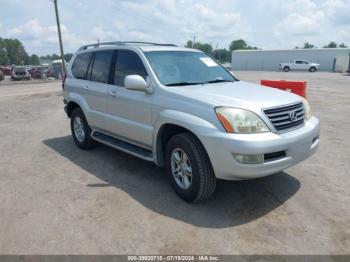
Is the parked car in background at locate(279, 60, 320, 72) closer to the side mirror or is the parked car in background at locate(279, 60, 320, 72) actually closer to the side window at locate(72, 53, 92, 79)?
the side window at locate(72, 53, 92, 79)

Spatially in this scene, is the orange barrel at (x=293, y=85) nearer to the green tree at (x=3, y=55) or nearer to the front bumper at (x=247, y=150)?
the front bumper at (x=247, y=150)

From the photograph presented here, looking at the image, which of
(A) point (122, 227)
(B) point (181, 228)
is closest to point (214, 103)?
(B) point (181, 228)

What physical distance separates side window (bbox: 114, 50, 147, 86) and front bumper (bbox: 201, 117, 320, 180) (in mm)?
1636

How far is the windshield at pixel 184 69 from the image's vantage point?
4305 mm

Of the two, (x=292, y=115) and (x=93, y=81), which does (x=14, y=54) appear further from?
(x=292, y=115)

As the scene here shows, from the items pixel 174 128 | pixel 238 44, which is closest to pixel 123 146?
pixel 174 128

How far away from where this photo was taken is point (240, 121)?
3.36m

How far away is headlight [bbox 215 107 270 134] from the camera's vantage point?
334cm

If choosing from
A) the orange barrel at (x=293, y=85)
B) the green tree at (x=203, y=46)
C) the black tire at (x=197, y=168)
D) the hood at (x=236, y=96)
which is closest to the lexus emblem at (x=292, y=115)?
the hood at (x=236, y=96)

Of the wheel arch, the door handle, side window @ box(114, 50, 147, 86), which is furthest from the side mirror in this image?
the door handle

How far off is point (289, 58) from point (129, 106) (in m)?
59.0

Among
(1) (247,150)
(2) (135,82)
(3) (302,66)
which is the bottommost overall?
(3) (302,66)

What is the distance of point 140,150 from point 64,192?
119 centimetres

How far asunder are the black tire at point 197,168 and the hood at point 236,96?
1.63ft
